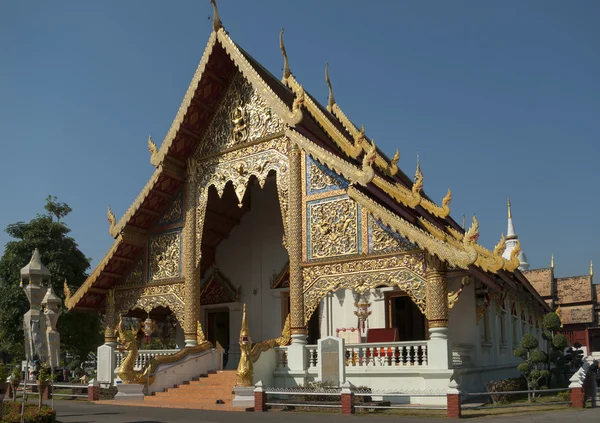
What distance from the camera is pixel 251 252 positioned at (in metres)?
16.8

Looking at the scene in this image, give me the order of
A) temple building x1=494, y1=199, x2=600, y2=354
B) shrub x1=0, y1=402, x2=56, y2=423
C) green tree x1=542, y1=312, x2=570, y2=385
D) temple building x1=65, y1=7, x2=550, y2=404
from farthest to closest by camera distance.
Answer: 1. temple building x1=494, y1=199, x2=600, y2=354
2. green tree x1=542, y1=312, x2=570, y2=385
3. temple building x1=65, y1=7, x2=550, y2=404
4. shrub x1=0, y1=402, x2=56, y2=423

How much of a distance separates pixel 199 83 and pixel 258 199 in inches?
158

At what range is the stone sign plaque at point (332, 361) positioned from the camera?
1131 centimetres

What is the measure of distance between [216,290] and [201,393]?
450 centimetres

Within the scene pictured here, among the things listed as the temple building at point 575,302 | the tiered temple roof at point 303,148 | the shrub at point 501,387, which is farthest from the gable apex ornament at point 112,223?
the temple building at point 575,302

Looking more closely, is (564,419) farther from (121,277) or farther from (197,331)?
(121,277)

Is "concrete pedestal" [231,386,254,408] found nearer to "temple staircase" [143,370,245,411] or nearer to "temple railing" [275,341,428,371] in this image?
"temple staircase" [143,370,245,411]

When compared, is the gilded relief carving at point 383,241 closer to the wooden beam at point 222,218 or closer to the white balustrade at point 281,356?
the white balustrade at point 281,356

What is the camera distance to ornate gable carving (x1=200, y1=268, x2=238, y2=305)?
16.9 meters

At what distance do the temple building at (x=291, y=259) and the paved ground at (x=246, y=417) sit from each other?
1536 mm

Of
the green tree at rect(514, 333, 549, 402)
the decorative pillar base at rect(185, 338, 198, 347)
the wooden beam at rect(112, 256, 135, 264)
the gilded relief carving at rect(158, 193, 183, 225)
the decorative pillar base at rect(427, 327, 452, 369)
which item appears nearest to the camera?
the decorative pillar base at rect(427, 327, 452, 369)

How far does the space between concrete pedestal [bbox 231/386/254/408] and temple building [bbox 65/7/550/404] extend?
15.2 inches

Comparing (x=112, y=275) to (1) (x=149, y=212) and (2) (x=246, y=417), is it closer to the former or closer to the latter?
(1) (x=149, y=212)

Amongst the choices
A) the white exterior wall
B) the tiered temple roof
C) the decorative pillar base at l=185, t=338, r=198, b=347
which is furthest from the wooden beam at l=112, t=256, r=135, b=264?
the decorative pillar base at l=185, t=338, r=198, b=347
